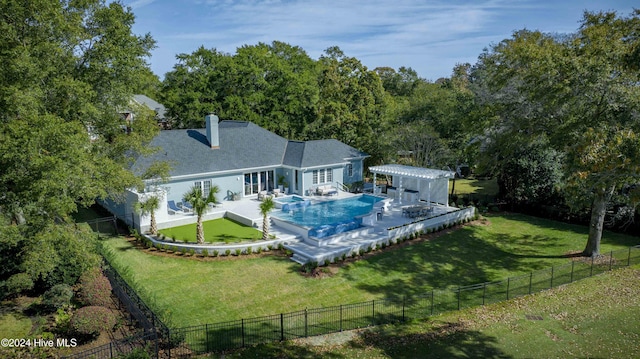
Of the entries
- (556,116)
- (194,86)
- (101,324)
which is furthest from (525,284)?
(194,86)

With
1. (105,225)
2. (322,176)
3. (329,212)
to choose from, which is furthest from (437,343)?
(105,225)

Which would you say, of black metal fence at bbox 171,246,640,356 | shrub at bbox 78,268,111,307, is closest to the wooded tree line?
shrub at bbox 78,268,111,307

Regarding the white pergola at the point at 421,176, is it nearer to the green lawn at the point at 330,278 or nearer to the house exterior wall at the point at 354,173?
the house exterior wall at the point at 354,173

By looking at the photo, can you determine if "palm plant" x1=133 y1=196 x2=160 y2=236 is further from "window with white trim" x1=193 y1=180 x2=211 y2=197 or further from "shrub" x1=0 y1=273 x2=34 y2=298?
"shrub" x1=0 y1=273 x2=34 y2=298

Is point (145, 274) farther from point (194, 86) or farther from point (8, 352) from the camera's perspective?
point (194, 86)

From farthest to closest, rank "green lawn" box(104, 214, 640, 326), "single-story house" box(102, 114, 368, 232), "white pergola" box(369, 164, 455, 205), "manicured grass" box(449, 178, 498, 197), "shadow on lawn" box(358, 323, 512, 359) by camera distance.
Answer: "manicured grass" box(449, 178, 498, 197) → "white pergola" box(369, 164, 455, 205) → "single-story house" box(102, 114, 368, 232) → "green lawn" box(104, 214, 640, 326) → "shadow on lawn" box(358, 323, 512, 359)

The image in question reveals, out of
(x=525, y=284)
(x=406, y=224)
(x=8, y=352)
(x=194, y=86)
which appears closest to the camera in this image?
(x=8, y=352)

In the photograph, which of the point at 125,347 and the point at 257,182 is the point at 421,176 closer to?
the point at 257,182

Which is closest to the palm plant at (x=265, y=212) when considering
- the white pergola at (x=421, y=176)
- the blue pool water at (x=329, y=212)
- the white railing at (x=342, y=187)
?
the blue pool water at (x=329, y=212)
